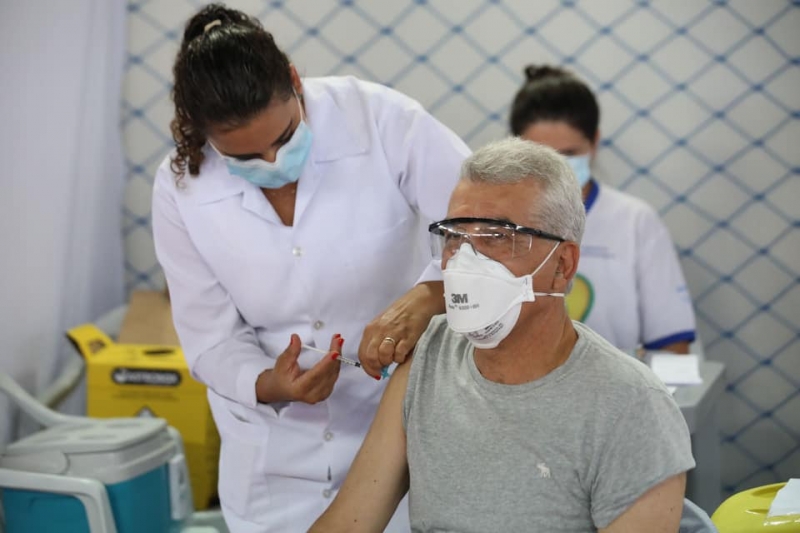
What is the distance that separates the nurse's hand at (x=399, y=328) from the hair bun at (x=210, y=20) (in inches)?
23.0

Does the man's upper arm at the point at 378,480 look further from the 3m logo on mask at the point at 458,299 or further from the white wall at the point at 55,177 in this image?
the white wall at the point at 55,177

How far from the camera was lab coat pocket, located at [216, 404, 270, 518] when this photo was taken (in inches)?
78.3

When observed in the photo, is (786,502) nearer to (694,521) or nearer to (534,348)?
(694,521)

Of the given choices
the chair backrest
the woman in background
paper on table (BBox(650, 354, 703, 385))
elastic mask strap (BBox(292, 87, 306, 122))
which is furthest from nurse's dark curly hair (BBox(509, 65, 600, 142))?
the chair backrest

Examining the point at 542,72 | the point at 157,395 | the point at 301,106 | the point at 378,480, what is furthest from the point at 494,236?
the point at 157,395

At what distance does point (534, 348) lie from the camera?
1584 mm

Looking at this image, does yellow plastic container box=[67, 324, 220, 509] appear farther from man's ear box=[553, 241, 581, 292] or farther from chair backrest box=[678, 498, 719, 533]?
chair backrest box=[678, 498, 719, 533]

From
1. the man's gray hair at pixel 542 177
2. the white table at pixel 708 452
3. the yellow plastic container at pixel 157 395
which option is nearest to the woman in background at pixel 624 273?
the white table at pixel 708 452

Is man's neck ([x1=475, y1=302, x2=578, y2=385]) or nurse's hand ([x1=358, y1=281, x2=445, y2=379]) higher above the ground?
man's neck ([x1=475, y1=302, x2=578, y2=385])

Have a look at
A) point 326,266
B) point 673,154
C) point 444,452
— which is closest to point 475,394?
point 444,452

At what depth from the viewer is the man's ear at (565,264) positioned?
5.22ft

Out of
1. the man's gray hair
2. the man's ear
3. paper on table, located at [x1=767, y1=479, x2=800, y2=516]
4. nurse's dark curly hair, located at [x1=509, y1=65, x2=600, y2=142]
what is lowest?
paper on table, located at [x1=767, y1=479, x2=800, y2=516]

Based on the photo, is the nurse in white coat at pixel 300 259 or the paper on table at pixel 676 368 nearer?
the nurse in white coat at pixel 300 259

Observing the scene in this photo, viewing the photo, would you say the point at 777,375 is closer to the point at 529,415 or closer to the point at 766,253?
the point at 766,253
